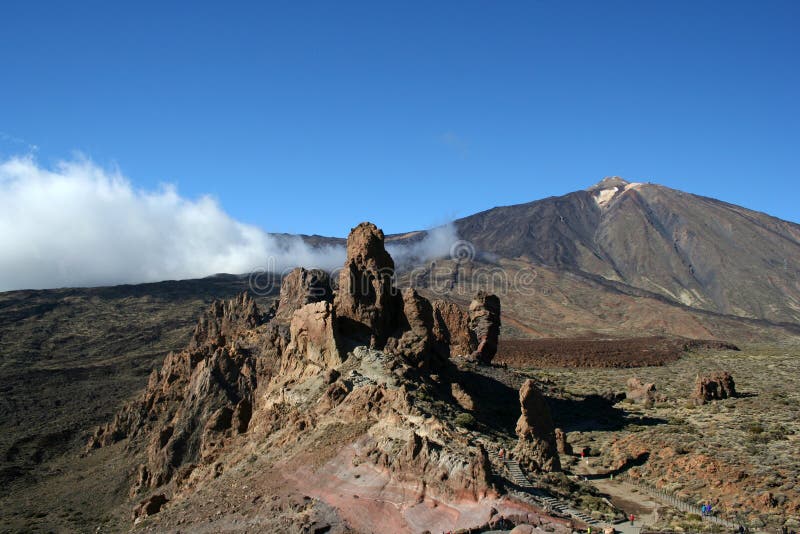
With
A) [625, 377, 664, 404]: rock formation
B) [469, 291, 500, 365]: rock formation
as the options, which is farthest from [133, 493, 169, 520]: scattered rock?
[625, 377, 664, 404]: rock formation

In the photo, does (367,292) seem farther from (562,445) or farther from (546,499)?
(546,499)

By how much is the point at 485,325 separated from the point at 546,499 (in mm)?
31137

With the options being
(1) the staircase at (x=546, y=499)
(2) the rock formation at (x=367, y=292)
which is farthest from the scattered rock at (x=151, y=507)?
(1) the staircase at (x=546, y=499)

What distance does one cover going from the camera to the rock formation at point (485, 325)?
48.3 m

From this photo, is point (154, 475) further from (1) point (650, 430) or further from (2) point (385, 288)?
(1) point (650, 430)

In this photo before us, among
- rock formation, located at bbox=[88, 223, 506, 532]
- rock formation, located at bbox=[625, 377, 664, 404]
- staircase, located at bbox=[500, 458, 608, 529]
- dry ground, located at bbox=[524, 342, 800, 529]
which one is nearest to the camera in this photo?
staircase, located at bbox=[500, 458, 608, 529]

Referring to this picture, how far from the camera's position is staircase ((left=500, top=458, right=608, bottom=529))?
16.8 m

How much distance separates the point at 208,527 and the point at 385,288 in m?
15.7

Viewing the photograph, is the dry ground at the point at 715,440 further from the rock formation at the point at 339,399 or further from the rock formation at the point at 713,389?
the rock formation at the point at 339,399

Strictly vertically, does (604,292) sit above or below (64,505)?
above

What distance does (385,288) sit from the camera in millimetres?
32375

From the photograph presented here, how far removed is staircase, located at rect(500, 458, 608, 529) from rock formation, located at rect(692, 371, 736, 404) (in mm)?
25135

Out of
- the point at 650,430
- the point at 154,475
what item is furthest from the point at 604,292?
the point at 154,475

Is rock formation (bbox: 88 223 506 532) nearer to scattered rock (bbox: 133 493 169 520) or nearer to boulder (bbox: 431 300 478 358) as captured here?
scattered rock (bbox: 133 493 169 520)
